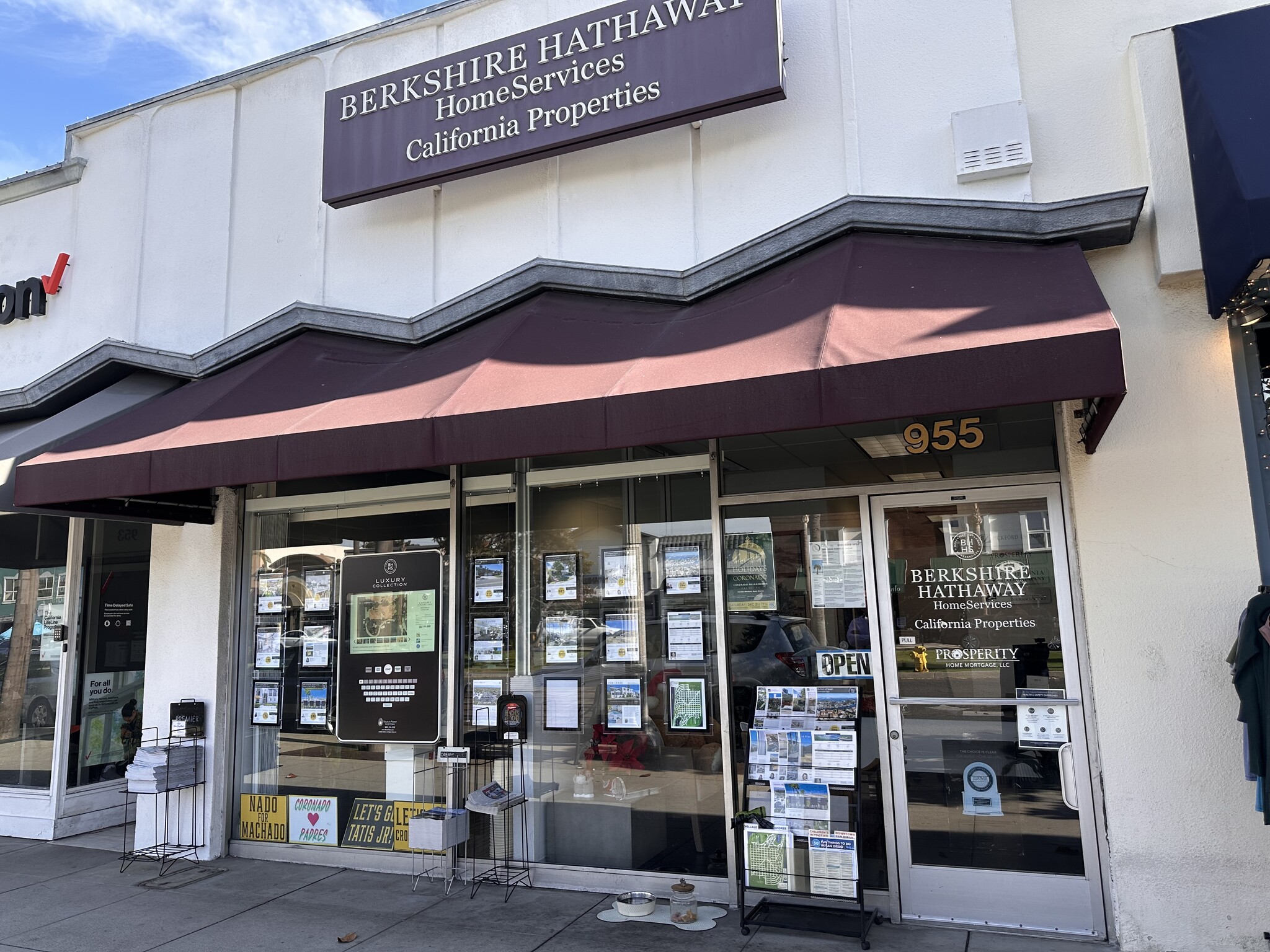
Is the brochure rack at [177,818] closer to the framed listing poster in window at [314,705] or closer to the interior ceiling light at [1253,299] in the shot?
the framed listing poster in window at [314,705]

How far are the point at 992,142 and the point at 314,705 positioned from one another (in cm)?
605

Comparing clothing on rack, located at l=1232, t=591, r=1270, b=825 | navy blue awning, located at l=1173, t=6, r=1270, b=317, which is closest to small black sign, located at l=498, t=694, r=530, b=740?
clothing on rack, located at l=1232, t=591, r=1270, b=825

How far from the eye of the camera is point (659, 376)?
4668mm

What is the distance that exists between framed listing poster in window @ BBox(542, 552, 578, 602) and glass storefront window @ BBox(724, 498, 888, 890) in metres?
1.12

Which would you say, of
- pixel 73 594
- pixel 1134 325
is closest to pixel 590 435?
pixel 1134 325

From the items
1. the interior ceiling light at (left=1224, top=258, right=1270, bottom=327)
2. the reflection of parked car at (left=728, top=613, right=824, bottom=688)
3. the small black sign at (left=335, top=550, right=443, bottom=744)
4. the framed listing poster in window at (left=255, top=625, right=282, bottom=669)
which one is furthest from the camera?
the framed listing poster in window at (left=255, top=625, right=282, bottom=669)

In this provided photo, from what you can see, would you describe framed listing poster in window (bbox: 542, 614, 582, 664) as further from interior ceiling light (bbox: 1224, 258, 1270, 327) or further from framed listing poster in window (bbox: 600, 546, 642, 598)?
interior ceiling light (bbox: 1224, 258, 1270, 327)

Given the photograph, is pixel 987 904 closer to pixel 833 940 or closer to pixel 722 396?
pixel 833 940

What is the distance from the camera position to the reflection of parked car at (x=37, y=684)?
8.01m

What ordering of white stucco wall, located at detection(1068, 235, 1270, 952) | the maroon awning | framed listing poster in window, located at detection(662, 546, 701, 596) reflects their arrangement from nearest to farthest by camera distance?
the maroon awning, white stucco wall, located at detection(1068, 235, 1270, 952), framed listing poster in window, located at detection(662, 546, 701, 596)

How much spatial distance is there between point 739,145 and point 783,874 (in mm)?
4514

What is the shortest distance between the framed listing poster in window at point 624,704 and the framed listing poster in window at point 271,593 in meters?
2.83

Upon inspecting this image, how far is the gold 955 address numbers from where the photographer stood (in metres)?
5.35

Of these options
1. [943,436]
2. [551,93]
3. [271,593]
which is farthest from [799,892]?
[551,93]
